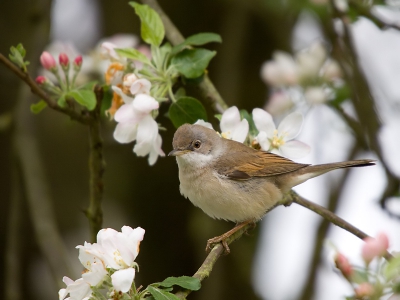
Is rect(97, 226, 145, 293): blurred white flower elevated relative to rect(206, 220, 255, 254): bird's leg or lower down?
elevated

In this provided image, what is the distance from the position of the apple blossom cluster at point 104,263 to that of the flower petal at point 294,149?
1329mm

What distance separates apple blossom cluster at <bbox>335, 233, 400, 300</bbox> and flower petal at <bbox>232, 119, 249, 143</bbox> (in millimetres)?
1106

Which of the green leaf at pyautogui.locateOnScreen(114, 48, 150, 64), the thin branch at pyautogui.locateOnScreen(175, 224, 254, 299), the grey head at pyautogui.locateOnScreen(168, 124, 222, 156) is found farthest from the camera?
the grey head at pyautogui.locateOnScreen(168, 124, 222, 156)

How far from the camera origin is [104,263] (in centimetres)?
237

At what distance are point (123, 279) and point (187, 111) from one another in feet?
4.83

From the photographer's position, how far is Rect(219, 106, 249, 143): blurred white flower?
10.8 ft

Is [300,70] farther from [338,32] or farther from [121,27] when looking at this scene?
[121,27]

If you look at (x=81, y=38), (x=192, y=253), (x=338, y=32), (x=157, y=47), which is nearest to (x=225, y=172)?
(x=157, y=47)

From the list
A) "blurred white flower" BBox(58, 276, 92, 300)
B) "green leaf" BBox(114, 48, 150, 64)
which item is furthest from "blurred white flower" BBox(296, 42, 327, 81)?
"blurred white flower" BBox(58, 276, 92, 300)

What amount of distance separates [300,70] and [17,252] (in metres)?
2.89

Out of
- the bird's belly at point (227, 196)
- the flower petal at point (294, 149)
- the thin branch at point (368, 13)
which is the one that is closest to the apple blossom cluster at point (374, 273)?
the flower petal at point (294, 149)

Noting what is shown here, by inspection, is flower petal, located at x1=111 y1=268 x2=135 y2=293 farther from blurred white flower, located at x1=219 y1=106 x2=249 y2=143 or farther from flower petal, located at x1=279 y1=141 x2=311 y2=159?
flower petal, located at x1=279 y1=141 x2=311 y2=159

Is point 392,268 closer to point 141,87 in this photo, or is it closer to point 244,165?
point 141,87

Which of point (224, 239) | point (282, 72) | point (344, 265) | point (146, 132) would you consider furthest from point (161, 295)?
point (282, 72)
